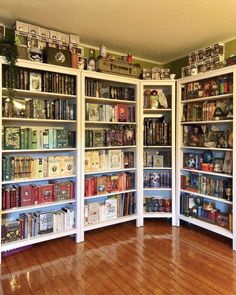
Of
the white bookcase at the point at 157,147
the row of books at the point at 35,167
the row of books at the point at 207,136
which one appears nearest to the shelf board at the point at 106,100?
the white bookcase at the point at 157,147

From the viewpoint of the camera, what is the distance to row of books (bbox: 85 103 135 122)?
3157 mm

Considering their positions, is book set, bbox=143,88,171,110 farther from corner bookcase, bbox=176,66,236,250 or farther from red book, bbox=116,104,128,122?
red book, bbox=116,104,128,122

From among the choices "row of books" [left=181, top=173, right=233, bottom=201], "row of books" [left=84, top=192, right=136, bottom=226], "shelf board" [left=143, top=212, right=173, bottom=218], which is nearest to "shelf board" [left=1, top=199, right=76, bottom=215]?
"row of books" [left=84, top=192, right=136, bottom=226]

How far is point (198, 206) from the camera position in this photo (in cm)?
343

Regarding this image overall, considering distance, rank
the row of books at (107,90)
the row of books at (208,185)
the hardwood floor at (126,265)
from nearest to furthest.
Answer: the hardwood floor at (126,265)
the row of books at (208,185)
the row of books at (107,90)

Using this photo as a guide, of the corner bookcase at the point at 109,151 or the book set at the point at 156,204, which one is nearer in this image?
the corner bookcase at the point at 109,151

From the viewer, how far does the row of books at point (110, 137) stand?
125 inches

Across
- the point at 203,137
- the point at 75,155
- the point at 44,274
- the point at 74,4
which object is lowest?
the point at 44,274

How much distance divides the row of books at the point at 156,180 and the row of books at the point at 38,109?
142cm

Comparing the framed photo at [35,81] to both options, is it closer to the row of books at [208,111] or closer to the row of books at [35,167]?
the row of books at [35,167]

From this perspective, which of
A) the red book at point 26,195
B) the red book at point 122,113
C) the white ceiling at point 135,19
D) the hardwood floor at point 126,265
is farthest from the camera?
the red book at point 122,113

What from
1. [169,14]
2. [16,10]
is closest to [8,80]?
[16,10]

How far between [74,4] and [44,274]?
101 inches

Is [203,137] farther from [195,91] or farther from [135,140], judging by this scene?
[135,140]
